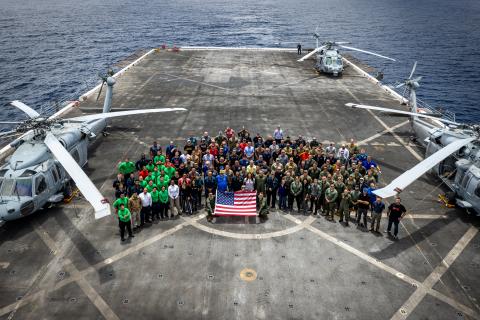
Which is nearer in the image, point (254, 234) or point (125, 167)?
point (254, 234)

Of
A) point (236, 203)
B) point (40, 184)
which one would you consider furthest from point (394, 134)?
point (40, 184)

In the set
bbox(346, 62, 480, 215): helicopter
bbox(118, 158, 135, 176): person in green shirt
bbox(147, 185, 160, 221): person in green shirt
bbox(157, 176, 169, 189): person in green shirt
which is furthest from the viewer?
bbox(118, 158, 135, 176): person in green shirt

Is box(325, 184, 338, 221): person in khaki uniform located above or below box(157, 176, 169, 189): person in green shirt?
below

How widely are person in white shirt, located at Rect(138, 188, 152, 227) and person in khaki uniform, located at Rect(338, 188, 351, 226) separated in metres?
9.43

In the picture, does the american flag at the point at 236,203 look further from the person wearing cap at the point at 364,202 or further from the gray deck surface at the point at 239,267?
the person wearing cap at the point at 364,202

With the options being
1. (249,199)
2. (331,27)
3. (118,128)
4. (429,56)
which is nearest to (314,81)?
(118,128)

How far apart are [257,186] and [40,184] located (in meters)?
10.9

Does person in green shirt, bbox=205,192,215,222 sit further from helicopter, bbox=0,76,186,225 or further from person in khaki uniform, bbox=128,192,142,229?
helicopter, bbox=0,76,186,225

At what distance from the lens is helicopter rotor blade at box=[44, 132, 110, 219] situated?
12.9 metres

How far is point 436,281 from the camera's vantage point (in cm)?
1432

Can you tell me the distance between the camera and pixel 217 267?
14906mm

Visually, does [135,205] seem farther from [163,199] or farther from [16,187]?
[16,187]

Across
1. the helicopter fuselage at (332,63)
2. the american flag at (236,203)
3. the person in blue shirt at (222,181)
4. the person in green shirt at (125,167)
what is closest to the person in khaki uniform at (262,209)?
the american flag at (236,203)

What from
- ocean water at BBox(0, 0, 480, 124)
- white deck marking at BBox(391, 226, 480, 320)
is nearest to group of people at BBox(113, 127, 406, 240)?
white deck marking at BBox(391, 226, 480, 320)
